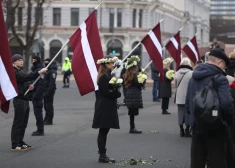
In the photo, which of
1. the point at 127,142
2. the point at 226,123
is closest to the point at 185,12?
the point at 127,142

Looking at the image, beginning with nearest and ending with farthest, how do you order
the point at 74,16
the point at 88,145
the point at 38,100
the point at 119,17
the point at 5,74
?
the point at 5,74
the point at 88,145
the point at 38,100
the point at 74,16
the point at 119,17

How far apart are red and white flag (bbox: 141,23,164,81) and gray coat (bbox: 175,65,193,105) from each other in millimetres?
2005

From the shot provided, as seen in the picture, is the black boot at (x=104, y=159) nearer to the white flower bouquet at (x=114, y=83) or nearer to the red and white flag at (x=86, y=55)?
the white flower bouquet at (x=114, y=83)

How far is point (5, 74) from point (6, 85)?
17 centimetres

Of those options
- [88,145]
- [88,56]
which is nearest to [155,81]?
[88,145]

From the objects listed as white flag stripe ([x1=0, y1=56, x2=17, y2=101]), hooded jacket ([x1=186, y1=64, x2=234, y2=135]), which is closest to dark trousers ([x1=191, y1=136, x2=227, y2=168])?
hooded jacket ([x1=186, y1=64, x2=234, y2=135])

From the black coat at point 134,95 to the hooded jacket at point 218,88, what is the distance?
6.96 meters

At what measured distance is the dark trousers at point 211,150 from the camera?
7.37 m

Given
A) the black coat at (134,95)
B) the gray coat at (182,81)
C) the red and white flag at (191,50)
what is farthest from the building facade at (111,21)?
the gray coat at (182,81)

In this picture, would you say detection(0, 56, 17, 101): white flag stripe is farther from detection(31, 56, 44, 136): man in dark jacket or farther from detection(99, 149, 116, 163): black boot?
detection(31, 56, 44, 136): man in dark jacket

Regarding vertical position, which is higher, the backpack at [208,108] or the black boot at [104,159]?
the backpack at [208,108]

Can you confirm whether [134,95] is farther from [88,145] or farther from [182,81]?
[88,145]

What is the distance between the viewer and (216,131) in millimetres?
7320

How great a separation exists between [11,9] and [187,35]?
59827 millimetres
